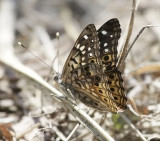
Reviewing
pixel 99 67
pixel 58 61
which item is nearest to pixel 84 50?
pixel 99 67

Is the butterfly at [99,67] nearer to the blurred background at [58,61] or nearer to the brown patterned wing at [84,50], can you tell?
the brown patterned wing at [84,50]

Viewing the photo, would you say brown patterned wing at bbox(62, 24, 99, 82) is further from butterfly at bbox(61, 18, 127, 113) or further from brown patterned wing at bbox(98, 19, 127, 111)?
brown patterned wing at bbox(98, 19, 127, 111)

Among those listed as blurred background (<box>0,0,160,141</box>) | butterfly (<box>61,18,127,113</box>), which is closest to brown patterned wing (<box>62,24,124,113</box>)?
butterfly (<box>61,18,127,113</box>)

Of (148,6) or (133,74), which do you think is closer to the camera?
(133,74)

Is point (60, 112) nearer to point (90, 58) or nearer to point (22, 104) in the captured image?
point (22, 104)

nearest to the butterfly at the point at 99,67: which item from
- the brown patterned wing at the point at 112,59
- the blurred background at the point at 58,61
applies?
the brown patterned wing at the point at 112,59

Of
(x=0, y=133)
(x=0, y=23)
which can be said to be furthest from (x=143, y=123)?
(x=0, y=23)
